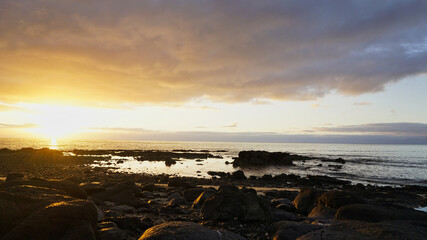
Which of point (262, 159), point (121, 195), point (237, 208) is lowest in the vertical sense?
point (262, 159)

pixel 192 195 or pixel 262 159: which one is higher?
pixel 192 195

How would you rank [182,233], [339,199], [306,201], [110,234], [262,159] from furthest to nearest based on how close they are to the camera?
[262,159], [306,201], [339,199], [110,234], [182,233]

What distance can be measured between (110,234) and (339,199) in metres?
9.35

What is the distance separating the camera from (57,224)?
593 cm

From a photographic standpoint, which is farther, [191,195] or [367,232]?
[191,195]

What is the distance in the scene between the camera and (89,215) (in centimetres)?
Result: 646

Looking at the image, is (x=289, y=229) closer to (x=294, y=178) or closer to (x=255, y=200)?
(x=255, y=200)

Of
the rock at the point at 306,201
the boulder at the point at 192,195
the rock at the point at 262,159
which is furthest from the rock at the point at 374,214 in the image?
the rock at the point at 262,159


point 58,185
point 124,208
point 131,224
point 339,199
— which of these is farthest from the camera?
point 124,208

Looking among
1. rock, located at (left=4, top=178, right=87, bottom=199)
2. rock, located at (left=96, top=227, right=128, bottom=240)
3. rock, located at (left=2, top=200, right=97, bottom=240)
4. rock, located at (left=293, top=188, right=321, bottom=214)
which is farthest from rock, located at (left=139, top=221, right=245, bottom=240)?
rock, located at (left=293, top=188, right=321, bottom=214)

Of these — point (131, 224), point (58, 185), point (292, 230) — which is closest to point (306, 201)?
point (292, 230)

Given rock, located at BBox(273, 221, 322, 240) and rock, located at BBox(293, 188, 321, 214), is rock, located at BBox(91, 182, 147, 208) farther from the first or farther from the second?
rock, located at BBox(293, 188, 321, 214)

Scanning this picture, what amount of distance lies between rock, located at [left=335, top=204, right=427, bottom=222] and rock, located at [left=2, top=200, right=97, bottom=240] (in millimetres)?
7880

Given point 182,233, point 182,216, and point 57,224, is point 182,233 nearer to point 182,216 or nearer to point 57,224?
point 57,224
